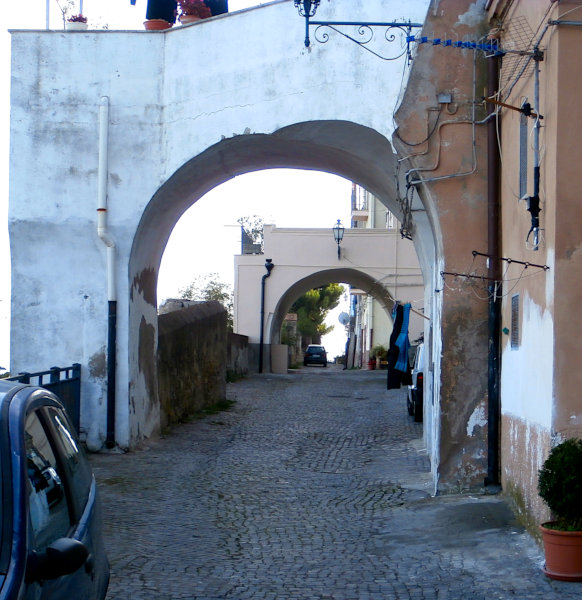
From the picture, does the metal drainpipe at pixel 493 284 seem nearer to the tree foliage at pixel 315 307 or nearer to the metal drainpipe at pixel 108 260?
the metal drainpipe at pixel 108 260

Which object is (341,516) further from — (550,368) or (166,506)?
(550,368)

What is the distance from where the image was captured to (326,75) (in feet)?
36.1

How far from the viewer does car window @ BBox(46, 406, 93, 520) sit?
13.8ft

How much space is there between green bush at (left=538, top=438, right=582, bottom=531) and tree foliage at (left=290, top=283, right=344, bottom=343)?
51004mm

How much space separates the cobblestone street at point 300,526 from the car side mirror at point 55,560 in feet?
9.95

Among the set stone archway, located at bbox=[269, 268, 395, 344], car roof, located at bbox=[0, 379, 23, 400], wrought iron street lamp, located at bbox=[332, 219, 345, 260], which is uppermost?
wrought iron street lamp, located at bbox=[332, 219, 345, 260]

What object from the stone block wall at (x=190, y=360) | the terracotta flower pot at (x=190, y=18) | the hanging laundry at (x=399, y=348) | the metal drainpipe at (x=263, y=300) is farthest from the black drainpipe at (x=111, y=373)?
the metal drainpipe at (x=263, y=300)

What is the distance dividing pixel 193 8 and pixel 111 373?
5.35 meters

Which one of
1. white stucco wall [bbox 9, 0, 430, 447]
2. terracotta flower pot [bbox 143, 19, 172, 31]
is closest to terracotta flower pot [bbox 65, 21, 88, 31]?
white stucco wall [bbox 9, 0, 430, 447]

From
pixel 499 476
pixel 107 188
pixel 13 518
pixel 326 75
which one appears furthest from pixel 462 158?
pixel 13 518

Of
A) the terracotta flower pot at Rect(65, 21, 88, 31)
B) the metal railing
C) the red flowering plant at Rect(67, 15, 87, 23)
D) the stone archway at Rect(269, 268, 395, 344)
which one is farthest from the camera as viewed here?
the stone archway at Rect(269, 268, 395, 344)

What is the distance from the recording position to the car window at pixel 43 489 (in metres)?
3.52

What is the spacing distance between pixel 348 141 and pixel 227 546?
603 cm

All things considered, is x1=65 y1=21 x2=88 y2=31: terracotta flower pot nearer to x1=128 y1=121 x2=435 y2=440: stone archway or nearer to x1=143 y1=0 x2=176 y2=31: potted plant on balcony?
x1=143 y1=0 x2=176 y2=31: potted plant on balcony
